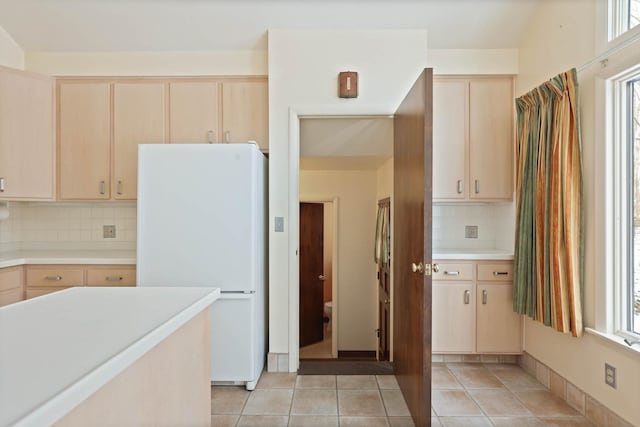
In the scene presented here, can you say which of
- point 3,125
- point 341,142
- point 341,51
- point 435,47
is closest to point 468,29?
point 435,47

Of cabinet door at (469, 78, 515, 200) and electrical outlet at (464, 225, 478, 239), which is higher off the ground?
cabinet door at (469, 78, 515, 200)

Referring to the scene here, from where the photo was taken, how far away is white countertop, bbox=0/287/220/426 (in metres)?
0.67

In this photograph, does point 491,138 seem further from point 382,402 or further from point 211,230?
point 211,230

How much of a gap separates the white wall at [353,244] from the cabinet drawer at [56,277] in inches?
119

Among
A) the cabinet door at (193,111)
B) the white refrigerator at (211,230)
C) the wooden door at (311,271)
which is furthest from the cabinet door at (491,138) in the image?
the wooden door at (311,271)

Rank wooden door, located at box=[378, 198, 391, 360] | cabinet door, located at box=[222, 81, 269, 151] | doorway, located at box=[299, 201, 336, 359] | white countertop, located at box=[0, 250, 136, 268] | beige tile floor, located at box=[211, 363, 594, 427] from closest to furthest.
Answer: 1. beige tile floor, located at box=[211, 363, 594, 427]
2. white countertop, located at box=[0, 250, 136, 268]
3. cabinet door, located at box=[222, 81, 269, 151]
4. wooden door, located at box=[378, 198, 391, 360]
5. doorway, located at box=[299, 201, 336, 359]

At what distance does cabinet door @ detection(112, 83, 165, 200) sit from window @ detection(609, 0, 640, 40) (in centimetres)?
295

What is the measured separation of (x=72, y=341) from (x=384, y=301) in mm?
4014

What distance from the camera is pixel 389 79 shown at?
299cm

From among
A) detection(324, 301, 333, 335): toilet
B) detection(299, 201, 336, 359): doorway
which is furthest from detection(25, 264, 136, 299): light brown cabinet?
detection(324, 301, 333, 335): toilet

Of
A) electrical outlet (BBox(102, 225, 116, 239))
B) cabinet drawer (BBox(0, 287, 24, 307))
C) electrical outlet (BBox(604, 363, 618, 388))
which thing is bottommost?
electrical outlet (BBox(604, 363, 618, 388))

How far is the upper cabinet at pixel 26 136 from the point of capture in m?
2.91

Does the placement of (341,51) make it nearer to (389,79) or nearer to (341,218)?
(389,79)

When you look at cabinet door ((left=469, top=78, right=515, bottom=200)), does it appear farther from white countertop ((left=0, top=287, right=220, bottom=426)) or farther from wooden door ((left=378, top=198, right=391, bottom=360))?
white countertop ((left=0, top=287, right=220, bottom=426))
